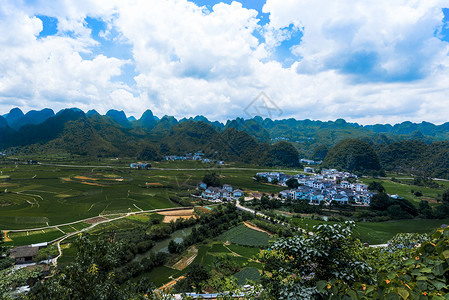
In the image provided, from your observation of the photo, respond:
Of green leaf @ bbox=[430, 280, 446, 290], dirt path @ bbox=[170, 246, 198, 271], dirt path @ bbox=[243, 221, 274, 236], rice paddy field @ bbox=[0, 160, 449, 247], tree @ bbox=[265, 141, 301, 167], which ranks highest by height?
green leaf @ bbox=[430, 280, 446, 290]

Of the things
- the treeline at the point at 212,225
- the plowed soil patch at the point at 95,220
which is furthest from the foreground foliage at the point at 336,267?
the plowed soil patch at the point at 95,220

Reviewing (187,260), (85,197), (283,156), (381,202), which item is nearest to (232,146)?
(283,156)

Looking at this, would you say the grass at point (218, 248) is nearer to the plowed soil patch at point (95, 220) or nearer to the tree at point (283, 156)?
the plowed soil patch at point (95, 220)

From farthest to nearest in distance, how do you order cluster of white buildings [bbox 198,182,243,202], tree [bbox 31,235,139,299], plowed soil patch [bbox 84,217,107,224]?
cluster of white buildings [bbox 198,182,243,202]
plowed soil patch [bbox 84,217,107,224]
tree [bbox 31,235,139,299]

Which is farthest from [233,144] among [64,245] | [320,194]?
[64,245]

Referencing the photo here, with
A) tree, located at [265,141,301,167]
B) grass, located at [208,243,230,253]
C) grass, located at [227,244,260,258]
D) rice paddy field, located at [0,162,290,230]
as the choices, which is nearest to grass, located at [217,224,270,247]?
grass, located at [227,244,260,258]

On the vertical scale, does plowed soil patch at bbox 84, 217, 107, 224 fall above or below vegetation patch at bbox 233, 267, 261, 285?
above

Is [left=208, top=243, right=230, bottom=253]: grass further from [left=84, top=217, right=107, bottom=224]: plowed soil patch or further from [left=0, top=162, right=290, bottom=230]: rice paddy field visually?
[left=84, top=217, right=107, bottom=224]: plowed soil patch

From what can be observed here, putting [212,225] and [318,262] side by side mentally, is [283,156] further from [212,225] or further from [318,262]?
[318,262]
